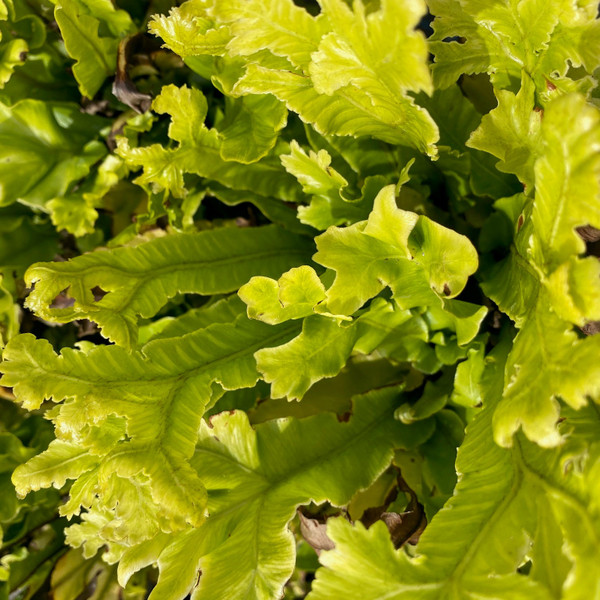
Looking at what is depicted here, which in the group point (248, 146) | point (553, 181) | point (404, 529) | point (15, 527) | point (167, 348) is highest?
point (553, 181)

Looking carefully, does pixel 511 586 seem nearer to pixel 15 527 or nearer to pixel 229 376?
pixel 229 376

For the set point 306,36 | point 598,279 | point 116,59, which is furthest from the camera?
point 116,59

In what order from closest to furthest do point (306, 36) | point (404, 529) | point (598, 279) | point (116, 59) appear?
point (598, 279), point (306, 36), point (404, 529), point (116, 59)

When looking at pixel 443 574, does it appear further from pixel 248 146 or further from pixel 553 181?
pixel 248 146

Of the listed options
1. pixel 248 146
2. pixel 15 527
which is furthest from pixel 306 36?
pixel 15 527

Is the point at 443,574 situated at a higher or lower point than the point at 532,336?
lower

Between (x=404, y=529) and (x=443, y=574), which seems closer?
(x=443, y=574)
